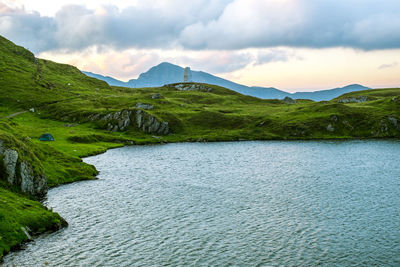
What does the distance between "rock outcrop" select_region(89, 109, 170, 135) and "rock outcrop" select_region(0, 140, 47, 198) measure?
4640 inches

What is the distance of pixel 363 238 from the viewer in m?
46.6

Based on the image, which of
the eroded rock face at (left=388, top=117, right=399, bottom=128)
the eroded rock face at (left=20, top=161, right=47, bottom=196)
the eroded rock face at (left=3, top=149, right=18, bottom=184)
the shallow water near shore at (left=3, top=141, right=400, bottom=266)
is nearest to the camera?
the shallow water near shore at (left=3, top=141, right=400, bottom=266)

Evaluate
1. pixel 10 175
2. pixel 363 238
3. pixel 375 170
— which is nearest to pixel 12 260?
pixel 10 175

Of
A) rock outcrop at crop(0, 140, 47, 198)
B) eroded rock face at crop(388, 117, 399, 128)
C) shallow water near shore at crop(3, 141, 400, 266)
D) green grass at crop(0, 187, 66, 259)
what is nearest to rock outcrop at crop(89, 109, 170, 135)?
shallow water near shore at crop(3, 141, 400, 266)

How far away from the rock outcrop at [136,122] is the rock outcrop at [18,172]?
117857 mm

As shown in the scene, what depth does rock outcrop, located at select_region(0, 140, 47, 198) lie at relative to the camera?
54656 millimetres

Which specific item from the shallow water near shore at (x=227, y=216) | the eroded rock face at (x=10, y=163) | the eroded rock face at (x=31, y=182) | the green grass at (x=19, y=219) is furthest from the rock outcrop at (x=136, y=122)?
the green grass at (x=19, y=219)

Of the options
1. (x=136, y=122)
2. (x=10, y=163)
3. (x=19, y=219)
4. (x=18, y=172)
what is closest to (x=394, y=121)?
(x=136, y=122)

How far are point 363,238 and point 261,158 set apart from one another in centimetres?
7262

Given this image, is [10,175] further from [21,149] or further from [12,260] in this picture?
[12,260]

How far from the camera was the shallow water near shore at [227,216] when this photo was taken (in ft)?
135

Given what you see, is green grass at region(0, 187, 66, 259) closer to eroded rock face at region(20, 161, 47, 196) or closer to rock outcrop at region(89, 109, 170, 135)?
eroded rock face at region(20, 161, 47, 196)

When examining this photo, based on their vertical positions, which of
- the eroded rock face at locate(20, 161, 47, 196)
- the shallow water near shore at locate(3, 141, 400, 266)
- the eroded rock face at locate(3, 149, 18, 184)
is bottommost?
the shallow water near shore at locate(3, 141, 400, 266)

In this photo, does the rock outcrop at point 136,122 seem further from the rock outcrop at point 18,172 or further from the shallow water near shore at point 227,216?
the rock outcrop at point 18,172
